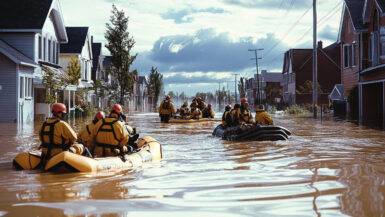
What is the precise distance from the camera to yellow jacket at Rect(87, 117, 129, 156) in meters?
11.0

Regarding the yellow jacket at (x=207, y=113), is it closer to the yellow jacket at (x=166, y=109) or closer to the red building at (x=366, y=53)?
the yellow jacket at (x=166, y=109)

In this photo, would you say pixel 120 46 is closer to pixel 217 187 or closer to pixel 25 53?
pixel 25 53

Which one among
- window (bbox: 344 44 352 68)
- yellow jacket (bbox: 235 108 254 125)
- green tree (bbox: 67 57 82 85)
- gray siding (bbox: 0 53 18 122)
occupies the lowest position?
yellow jacket (bbox: 235 108 254 125)

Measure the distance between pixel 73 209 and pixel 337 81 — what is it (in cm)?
5865

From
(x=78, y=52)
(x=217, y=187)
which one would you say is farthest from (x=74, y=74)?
(x=217, y=187)

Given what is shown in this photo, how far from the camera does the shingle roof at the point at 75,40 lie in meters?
40.9

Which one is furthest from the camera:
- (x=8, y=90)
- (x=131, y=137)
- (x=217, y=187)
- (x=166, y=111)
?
(x=166, y=111)

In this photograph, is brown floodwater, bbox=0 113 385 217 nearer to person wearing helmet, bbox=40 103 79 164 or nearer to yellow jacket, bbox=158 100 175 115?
person wearing helmet, bbox=40 103 79 164

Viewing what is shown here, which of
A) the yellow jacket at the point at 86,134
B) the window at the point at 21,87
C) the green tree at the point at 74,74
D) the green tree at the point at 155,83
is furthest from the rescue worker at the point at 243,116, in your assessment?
the green tree at the point at 155,83

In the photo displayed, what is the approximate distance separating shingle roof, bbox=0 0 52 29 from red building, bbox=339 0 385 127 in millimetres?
19629

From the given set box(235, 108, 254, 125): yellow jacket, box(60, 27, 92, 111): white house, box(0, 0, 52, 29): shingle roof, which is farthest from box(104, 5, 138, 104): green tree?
box(235, 108, 254, 125): yellow jacket

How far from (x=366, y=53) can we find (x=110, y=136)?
24096mm

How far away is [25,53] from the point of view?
2920 cm

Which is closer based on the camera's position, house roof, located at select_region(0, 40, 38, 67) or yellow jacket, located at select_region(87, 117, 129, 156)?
yellow jacket, located at select_region(87, 117, 129, 156)
